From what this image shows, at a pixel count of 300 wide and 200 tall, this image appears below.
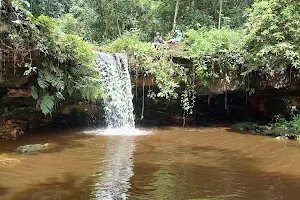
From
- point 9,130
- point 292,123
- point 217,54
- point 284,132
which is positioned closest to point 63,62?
point 9,130

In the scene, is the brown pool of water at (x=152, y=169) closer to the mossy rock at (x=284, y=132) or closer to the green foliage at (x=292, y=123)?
the mossy rock at (x=284, y=132)

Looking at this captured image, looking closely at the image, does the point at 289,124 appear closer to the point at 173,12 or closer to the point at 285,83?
the point at 285,83

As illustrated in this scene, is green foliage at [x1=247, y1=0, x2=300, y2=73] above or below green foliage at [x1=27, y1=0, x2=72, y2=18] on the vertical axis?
below

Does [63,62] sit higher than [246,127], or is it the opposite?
[63,62]

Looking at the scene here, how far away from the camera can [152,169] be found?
6832 millimetres

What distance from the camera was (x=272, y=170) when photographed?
22.6 ft

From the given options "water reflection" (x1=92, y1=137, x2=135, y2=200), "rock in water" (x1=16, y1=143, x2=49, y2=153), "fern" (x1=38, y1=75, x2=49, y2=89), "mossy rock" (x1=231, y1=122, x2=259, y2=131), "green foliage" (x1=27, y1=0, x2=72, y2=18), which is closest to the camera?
"water reflection" (x1=92, y1=137, x2=135, y2=200)

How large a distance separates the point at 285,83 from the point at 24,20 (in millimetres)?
9288

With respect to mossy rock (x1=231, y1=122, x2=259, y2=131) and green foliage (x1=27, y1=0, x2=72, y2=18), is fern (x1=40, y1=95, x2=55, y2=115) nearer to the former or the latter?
mossy rock (x1=231, y1=122, x2=259, y2=131)

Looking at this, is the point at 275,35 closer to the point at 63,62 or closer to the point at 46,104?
the point at 63,62

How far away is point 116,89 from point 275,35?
236 inches

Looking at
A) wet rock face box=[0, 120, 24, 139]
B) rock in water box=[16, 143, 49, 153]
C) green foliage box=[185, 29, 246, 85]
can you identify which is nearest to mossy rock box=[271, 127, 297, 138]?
green foliage box=[185, 29, 246, 85]

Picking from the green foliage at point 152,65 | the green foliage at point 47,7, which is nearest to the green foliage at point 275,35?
the green foliage at point 152,65

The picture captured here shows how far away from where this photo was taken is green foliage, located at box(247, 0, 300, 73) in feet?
36.8
